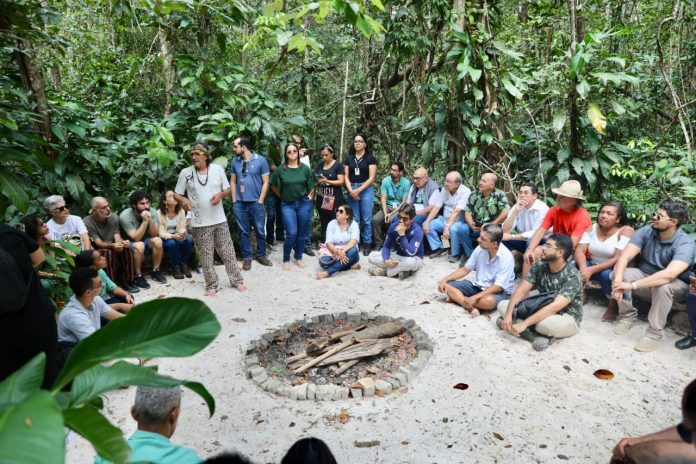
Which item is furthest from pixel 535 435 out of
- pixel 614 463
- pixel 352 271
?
pixel 352 271

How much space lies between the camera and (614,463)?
7.59 ft

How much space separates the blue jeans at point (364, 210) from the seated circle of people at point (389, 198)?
146 millimetres

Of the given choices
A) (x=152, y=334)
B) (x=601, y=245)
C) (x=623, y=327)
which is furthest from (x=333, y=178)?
(x=152, y=334)

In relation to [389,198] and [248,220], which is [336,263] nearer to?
[248,220]

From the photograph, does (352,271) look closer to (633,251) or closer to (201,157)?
(201,157)

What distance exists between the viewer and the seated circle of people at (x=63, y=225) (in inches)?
187

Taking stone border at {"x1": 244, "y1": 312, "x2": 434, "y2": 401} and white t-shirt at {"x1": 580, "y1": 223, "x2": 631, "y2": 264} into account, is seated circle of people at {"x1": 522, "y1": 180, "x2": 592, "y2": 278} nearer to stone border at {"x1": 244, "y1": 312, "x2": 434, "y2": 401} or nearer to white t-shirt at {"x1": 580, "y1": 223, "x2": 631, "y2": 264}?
white t-shirt at {"x1": 580, "y1": 223, "x2": 631, "y2": 264}

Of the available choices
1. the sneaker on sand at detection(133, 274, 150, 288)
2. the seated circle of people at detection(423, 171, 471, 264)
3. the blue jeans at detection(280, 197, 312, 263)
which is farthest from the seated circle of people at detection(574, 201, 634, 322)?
the sneaker on sand at detection(133, 274, 150, 288)

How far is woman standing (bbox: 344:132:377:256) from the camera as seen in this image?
21.6 ft

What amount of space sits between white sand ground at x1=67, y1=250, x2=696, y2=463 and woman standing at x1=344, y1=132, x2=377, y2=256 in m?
2.46

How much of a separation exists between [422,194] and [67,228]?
14.3 feet

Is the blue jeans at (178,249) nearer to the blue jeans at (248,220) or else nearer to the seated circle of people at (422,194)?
the blue jeans at (248,220)

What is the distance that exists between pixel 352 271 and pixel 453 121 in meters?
2.65

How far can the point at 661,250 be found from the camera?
4.12m
